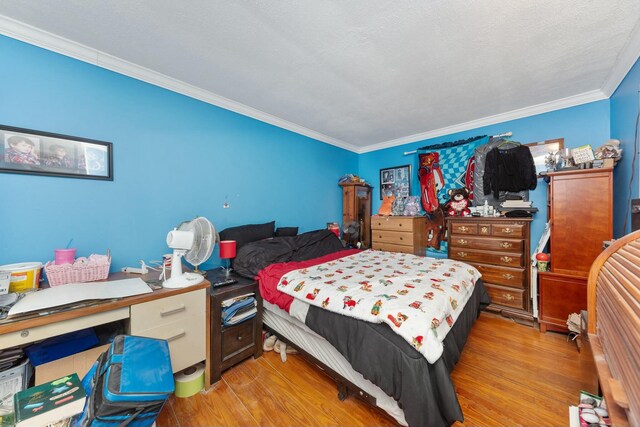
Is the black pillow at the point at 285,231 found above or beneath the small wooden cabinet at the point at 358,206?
beneath

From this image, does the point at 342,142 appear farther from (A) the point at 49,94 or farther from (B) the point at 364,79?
(A) the point at 49,94

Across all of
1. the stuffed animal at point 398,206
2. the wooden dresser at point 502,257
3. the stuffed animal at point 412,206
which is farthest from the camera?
the stuffed animal at point 398,206

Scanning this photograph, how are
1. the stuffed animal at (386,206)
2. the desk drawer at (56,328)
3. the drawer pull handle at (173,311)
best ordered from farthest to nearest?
1. the stuffed animal at (386,206)
2. the drawer pull handle at (173,311)
3. the desk drawer at (56,328)

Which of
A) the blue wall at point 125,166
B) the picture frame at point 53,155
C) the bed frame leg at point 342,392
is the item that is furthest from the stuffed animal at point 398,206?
the picture frame at point 53,155

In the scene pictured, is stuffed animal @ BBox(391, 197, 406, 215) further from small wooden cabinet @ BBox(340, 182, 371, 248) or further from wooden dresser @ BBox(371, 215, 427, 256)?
small wooden cabinet @ BBox(340, 182, 371, 248)

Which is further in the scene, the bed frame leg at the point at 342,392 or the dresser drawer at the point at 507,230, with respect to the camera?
the dresser drawer at the point at 507,230

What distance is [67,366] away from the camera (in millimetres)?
1254

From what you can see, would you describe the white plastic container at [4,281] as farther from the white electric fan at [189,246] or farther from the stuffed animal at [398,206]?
the stuffed animal at [398,206]

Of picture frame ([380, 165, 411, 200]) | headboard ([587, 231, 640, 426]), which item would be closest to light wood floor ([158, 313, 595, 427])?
headboard ([587, 231, 640, 426])

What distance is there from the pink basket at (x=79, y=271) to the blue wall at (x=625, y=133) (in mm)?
4140

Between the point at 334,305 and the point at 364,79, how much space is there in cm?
202

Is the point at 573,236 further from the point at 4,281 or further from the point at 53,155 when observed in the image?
the point at 53,155

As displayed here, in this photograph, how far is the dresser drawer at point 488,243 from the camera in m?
2.64

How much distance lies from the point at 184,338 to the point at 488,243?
329 centimetres
